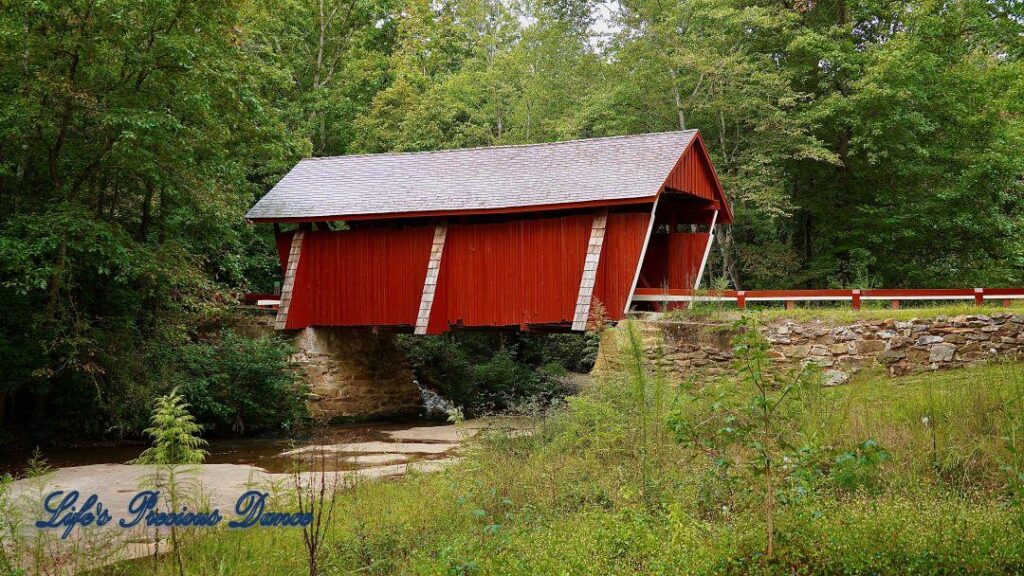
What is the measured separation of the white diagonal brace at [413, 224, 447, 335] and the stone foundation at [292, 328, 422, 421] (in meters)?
2.36

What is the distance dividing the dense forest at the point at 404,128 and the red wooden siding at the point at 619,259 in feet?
17.6

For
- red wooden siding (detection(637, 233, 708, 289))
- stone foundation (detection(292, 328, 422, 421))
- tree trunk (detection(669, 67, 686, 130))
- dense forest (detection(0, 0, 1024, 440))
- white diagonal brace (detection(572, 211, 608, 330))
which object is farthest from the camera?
tree trunk (detection(669, 67, 686, 130))

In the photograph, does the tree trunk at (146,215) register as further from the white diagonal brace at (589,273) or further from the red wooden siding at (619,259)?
the red wooden siding at (619,259)

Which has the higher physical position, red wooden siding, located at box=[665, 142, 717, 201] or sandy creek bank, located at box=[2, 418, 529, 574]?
red wooden siding, located at box=[665, 142, 717, 201]

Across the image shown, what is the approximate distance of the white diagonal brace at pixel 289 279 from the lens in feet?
53.5

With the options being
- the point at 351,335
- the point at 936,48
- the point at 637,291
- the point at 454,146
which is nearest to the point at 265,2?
the point at 454,146

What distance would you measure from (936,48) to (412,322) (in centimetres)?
1298

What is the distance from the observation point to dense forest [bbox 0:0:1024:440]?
428 inches

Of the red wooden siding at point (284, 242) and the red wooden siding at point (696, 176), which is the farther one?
the red wooden siding at point (284, 242)

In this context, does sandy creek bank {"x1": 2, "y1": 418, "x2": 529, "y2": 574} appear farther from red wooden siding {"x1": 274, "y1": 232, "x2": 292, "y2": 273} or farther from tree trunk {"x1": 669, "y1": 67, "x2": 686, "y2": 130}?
tree trunk {"x1": 669, "y1": 67, "x2": 686, "y2": 130}

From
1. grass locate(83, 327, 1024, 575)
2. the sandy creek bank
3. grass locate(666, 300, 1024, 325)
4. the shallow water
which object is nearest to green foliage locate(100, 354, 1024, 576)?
grass locate(83, 327, 1024, 575)

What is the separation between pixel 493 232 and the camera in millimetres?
15102

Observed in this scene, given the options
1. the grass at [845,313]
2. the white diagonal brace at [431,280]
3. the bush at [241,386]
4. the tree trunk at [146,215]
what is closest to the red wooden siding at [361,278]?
the white diagonal brace at [431,280]

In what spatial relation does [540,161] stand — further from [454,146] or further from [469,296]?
[454,146]
